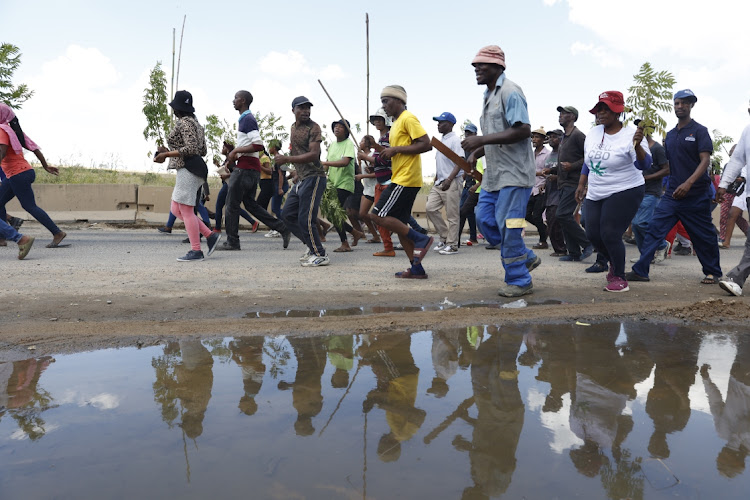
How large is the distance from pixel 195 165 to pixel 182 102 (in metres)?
0.72

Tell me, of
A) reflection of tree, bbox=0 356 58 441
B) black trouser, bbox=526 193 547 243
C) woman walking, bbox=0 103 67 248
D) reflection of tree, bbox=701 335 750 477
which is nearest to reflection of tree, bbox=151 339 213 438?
reflection of tree, bbox=0 356 58 441

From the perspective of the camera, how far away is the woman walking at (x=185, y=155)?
7.11 metres

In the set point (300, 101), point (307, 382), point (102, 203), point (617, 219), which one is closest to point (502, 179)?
point (617, 219)

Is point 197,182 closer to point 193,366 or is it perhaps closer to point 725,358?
point 193,366

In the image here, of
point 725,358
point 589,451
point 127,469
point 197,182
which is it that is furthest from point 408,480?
point 197,182

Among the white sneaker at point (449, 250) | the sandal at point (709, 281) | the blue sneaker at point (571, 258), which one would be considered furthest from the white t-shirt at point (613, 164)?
the white sneaker at point (449, 250)

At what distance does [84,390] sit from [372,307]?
236 cm

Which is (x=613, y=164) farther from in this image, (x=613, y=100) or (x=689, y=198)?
(x=689, y=198)

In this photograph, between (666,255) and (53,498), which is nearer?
(53,498)

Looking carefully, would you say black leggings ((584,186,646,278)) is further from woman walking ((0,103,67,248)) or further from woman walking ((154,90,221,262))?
woman walking ((0,103,67,248))

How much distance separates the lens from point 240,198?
8.30 metres

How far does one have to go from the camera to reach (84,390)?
2.79m

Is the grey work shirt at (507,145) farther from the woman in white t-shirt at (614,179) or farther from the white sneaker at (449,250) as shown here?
the white sneaker at (449,250)

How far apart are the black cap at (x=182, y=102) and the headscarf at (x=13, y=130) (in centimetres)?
205
